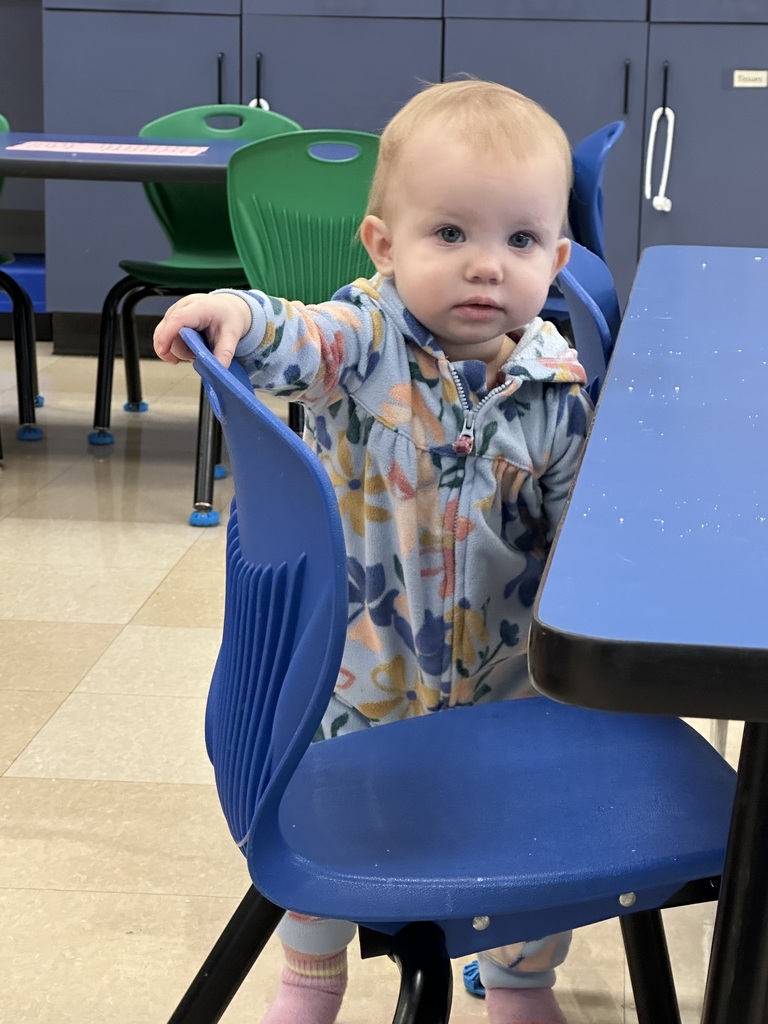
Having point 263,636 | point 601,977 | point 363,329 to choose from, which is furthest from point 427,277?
point 601,977

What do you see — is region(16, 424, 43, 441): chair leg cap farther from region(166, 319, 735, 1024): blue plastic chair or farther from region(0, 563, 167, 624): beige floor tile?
region(166, 319, 735, 1024): blue plastic chair

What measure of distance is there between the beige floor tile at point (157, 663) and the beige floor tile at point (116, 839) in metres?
0.30

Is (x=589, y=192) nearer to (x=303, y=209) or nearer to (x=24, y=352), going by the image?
(x=303, y=209)

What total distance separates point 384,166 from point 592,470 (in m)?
0.48

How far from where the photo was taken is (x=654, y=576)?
18.7 inches

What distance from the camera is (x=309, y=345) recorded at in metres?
0.94

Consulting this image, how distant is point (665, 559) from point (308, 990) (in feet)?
2.14

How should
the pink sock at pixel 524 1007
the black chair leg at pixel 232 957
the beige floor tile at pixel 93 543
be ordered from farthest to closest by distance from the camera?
the beige floor tile at pixel 93 543 < the pink sock at pixel 524 1007 < the black chair leg at pixel 232 957

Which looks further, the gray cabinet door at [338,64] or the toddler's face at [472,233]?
the gray cabinet door at [338,64]

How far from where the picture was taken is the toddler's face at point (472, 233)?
94 centimetres

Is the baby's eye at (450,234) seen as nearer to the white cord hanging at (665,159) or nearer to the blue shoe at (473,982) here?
the blue shoe at (473,982)

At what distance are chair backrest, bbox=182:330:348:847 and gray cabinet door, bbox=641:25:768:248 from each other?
3788 mm

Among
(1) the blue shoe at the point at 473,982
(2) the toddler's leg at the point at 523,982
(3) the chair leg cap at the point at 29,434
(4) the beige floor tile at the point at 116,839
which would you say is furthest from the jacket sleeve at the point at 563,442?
(3) the chair leg cap at the point at 29,434

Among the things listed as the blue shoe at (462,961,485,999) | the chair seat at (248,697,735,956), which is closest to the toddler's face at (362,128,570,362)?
the chair seat at (248,697,735,956)
